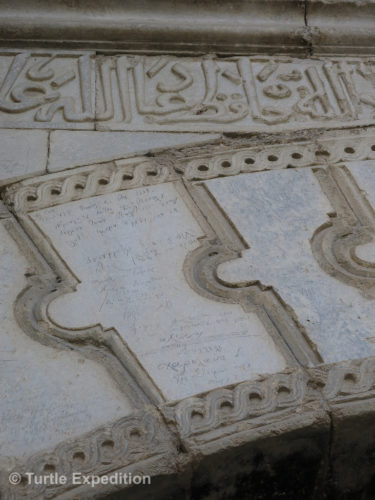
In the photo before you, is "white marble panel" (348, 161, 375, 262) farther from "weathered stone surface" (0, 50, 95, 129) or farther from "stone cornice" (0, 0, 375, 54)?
"weathered stone surface" (0, 50, 95, 129)

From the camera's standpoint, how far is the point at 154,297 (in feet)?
7.36

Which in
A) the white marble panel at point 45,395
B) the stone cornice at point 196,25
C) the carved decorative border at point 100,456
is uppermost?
the stone cornice at point 196,25

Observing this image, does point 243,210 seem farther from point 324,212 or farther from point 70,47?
point 70,47

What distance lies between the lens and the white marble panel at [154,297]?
206 centimetres

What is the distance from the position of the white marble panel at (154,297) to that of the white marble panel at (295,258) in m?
0.13

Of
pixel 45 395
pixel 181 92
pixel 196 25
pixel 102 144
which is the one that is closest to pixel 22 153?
pixel 102 144

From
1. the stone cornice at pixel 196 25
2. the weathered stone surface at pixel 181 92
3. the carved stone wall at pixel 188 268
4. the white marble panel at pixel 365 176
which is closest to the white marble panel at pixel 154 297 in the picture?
the carved stone wall at pixel 188 268

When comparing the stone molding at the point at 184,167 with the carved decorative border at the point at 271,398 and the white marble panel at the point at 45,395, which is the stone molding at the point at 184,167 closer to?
the white marble panel at the point at 45,395

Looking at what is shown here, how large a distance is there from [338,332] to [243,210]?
528mm

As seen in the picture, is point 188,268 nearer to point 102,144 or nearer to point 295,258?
point 295,258

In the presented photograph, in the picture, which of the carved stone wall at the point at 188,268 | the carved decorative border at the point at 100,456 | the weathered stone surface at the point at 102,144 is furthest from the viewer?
the weathered stone surface at the point at 102,144

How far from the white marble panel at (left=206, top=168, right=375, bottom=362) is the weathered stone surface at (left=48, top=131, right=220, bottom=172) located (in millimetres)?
254

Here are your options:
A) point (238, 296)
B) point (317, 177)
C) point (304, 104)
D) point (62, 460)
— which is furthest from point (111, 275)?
point (304, 104)

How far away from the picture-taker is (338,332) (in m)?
2.16
